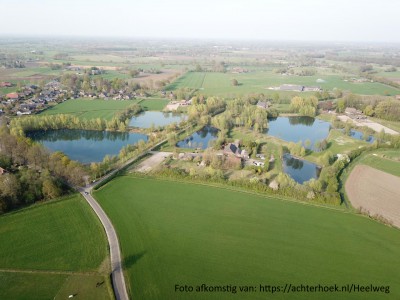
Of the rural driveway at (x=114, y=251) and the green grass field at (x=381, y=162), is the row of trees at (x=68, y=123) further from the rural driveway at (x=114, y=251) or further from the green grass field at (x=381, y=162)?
the green grass field at (x=381, y=162)

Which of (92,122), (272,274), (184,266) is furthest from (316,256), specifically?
(92,122)

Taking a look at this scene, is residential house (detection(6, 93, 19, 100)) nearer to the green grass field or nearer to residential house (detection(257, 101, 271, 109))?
residential house (detection(257, 101, 271, 109))

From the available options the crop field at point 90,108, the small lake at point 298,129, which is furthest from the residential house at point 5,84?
the small lake at point 298,129

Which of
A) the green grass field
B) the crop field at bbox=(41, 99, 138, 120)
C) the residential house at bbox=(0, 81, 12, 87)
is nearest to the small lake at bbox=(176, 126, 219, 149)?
the crop field at bbox=(41, 99, 138, 120)

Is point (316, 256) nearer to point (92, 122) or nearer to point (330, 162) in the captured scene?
point (330, 162)

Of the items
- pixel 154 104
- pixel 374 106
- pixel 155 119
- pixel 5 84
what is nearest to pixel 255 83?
pixel 374 106

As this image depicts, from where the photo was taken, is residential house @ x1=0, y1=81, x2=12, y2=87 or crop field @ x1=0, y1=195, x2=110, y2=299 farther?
residential house @ x1=0, y1=81, x2=12, y2=87
